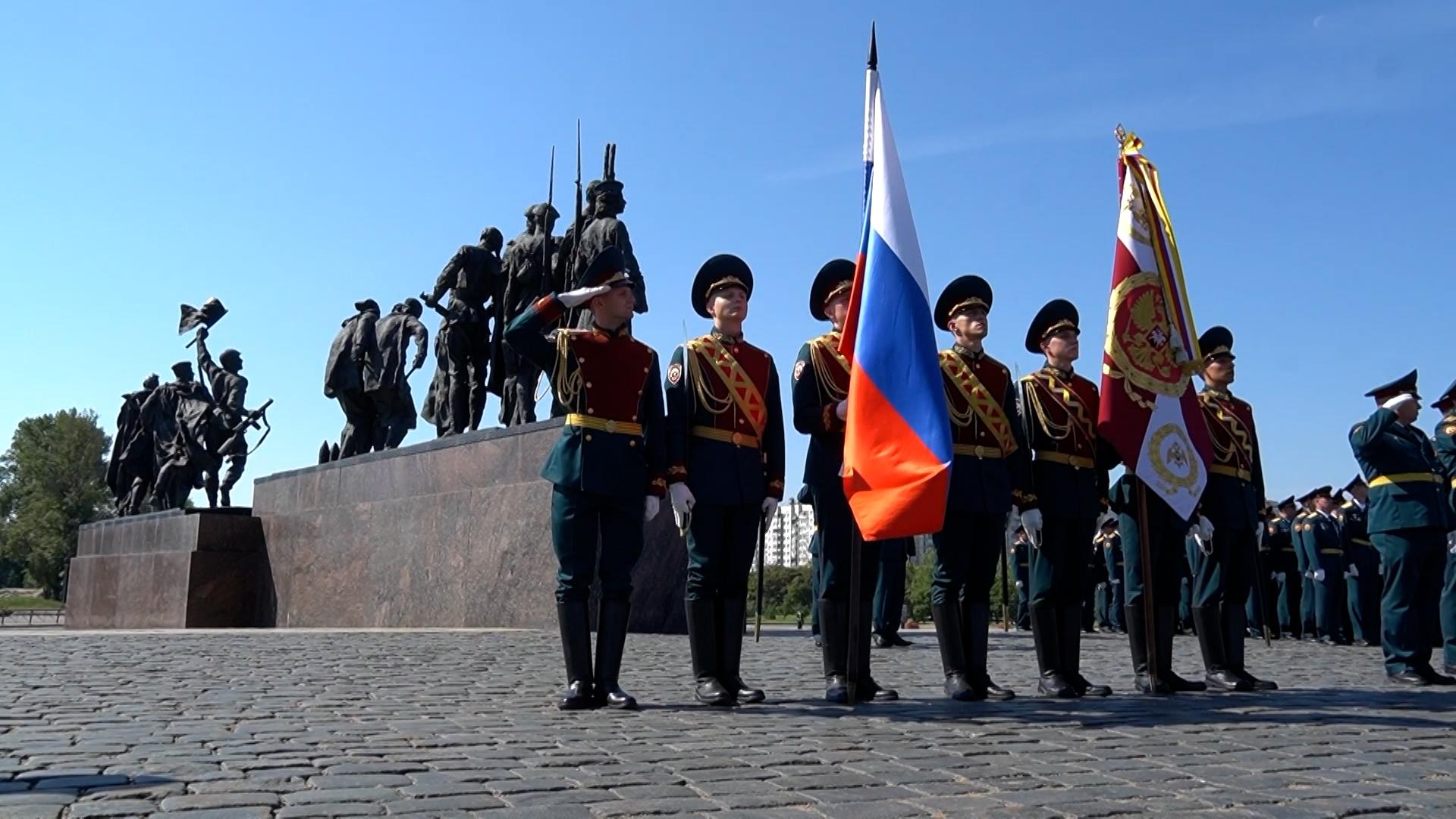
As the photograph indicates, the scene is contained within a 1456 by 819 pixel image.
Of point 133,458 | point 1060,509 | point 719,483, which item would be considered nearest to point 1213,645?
point 1060,509

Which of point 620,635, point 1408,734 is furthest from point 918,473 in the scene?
point 1408,734

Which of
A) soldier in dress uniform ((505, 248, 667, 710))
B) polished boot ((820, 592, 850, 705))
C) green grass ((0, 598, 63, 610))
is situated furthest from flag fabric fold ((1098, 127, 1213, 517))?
green grass ((0, 598, 63, 610))

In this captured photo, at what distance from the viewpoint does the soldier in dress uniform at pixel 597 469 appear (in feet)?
19.8

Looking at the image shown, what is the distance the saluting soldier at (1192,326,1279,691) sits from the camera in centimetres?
745

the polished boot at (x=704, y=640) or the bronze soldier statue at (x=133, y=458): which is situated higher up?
the bronze soldier statue at (x=133, y=458)

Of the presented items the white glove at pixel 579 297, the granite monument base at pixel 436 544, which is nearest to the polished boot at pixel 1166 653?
the white glove at pixel 579 297

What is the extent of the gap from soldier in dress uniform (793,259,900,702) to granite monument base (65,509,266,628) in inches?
570

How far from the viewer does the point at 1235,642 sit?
7473mm

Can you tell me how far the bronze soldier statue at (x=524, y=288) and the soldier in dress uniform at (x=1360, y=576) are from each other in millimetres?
9828

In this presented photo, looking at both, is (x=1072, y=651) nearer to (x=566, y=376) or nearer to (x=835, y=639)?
(x=835, y=639)

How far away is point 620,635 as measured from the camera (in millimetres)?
6156

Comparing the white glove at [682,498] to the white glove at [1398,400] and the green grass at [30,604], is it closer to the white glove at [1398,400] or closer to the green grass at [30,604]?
the white glove at [1398,400]

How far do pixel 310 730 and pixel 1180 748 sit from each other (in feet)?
10.7

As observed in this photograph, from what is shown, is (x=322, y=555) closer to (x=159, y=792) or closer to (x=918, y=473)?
(x=918, y=473)
